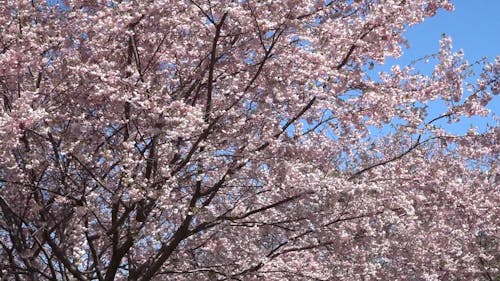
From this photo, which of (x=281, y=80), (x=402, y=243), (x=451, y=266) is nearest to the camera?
(x=281, y=80)

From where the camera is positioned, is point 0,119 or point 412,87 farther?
point 412,87

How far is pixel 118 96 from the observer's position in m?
6.97

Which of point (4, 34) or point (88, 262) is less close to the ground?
point (4, 34)

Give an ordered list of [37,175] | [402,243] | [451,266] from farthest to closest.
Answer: [451,266], [402,243], [37,175]

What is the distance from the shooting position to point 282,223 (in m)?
8.72

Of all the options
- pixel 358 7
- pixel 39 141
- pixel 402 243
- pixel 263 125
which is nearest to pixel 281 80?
pixel 263 125

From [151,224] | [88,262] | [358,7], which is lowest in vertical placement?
[151,224]

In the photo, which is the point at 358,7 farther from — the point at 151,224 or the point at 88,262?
the point at 88,262

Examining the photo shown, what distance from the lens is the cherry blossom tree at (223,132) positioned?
7.15m

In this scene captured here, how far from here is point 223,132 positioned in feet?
25.4

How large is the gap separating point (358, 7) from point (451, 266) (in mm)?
6575

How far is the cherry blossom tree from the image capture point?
7148mm

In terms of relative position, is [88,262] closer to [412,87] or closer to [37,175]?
[37,175]

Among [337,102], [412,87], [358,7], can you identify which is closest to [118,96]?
[337,102]
